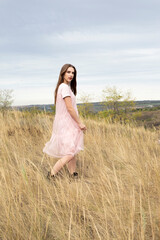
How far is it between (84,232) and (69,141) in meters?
1.59

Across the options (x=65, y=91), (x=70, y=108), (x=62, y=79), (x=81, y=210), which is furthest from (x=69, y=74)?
(x=81, y=210)

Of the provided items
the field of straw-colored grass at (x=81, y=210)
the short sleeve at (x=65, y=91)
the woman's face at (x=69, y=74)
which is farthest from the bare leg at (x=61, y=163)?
the woman's face at (x=69, y=74)

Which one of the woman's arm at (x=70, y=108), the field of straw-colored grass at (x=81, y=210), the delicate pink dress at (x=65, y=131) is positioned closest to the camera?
the field of straw-colored grass at (x=81, y=210)

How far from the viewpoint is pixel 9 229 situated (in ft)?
6.26

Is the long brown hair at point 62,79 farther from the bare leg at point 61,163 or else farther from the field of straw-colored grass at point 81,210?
the field of straw-colored grass at point 81,210

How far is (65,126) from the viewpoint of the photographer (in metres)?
3.27

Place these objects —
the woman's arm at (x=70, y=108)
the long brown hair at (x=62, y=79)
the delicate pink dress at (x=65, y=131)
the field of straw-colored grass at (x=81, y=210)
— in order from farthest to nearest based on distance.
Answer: the long brown hair at (x=62, y=79)
the delicate pink dress at (x=65, y=131)
the woman's arm at (x=70, y=108)
the field of straw-colored grass at (x=81, y=210)

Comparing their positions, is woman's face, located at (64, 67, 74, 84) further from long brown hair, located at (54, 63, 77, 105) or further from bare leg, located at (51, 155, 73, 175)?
bare leg, located at (51, 155, 73, 175)

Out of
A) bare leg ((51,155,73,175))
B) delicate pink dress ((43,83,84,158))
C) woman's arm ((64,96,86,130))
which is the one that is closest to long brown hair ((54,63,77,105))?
delicate pink dress ((43,83,84,158))

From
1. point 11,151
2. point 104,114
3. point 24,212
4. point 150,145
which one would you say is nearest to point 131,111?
point 104,114

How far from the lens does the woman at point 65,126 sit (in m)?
3.14

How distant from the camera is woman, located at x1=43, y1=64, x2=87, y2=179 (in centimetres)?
314

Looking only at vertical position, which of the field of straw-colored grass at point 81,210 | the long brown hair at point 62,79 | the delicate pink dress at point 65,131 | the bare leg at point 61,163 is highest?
the long brown hair at point 62,79

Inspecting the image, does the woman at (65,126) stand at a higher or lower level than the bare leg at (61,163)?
higher
